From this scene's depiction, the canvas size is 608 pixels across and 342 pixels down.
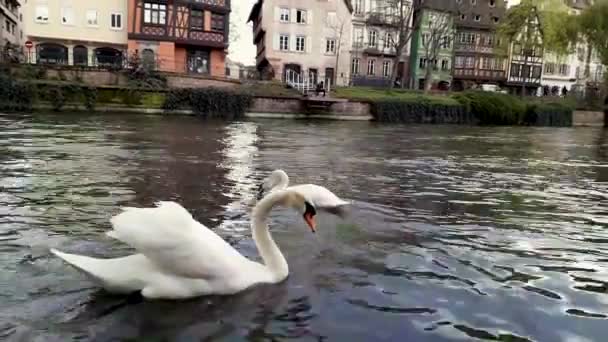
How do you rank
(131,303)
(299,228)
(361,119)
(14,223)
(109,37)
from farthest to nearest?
(109,37)
(361,119)
(299,228)
(14,223)
(131,303)

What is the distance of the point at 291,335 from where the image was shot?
4.01 meters

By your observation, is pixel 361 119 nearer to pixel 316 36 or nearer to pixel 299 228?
pixel 316 36

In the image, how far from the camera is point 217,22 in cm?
5234

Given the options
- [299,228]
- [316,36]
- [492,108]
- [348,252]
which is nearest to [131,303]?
[348,252]

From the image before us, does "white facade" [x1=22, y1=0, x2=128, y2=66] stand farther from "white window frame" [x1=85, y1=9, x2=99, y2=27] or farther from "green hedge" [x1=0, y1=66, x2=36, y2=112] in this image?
"green hedge" [x1=0, y1=66, x2=36, y2=112]

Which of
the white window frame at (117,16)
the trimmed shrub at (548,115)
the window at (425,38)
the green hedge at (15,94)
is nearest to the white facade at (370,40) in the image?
the window at (425,38)

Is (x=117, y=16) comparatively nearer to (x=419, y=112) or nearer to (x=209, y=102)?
(x=209, y=102)

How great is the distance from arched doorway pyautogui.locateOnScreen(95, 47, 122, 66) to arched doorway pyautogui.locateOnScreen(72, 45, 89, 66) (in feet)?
3.17

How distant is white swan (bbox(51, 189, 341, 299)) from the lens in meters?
4.11

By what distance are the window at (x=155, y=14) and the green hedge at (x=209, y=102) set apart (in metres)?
15.4

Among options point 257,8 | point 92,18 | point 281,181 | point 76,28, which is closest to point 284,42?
point 257,8

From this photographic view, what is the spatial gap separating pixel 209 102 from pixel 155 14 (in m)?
16.9

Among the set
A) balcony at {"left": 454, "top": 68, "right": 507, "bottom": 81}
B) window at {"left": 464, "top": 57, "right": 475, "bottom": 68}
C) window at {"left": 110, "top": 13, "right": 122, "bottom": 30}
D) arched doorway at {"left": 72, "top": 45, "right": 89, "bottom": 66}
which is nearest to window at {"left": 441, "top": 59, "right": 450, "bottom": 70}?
balcony at {"left": 454, "top": 68, "right": 507, "bottom": 81}

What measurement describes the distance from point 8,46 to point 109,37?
14.6 m
